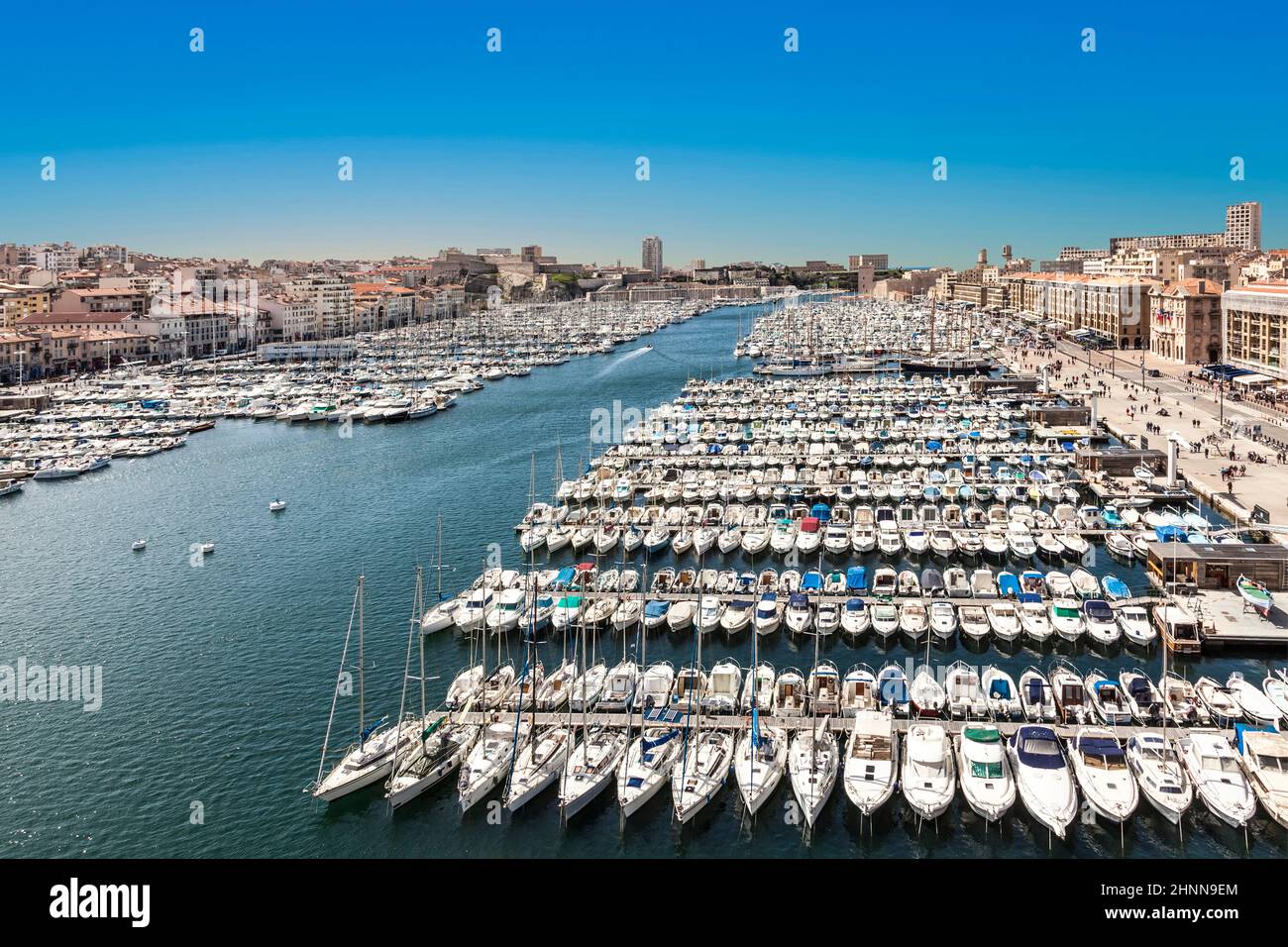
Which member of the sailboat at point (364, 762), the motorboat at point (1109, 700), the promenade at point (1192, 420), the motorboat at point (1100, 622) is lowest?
the sailboat at point (364, 762)

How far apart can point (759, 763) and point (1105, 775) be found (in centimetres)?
304

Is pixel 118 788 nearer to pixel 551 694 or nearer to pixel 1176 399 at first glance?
pixel 551 694

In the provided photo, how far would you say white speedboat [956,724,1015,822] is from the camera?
823 cm

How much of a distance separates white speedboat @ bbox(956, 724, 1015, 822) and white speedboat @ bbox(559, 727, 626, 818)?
3.21 meters

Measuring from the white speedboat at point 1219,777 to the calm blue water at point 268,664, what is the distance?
0.59 ft

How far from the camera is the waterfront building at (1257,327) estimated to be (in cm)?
2994

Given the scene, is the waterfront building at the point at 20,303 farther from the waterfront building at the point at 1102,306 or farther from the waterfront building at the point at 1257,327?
the waterfront building at the point at 1257,327

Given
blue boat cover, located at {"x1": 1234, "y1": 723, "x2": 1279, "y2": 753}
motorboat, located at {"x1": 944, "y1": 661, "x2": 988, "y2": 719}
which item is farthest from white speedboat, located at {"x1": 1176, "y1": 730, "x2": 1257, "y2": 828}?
motorboat, located at {"x1": 944, "y1": 661, "x2": 988, "y2": 719}

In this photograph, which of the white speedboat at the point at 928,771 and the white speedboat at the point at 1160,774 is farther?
the white speedboat at the point at 928,771

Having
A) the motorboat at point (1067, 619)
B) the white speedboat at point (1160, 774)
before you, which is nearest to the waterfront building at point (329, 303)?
the motorboat at point (1067, 619)

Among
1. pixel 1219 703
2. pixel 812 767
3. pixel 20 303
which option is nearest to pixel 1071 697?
pixel 1219 703
